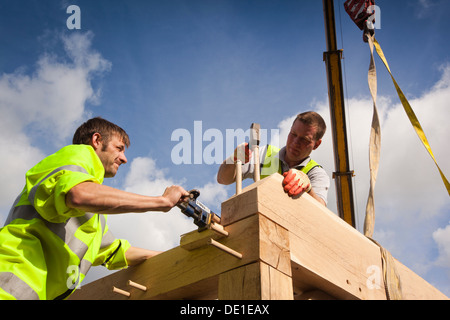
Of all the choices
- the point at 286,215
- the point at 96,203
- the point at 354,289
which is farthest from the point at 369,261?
the point at 96,203

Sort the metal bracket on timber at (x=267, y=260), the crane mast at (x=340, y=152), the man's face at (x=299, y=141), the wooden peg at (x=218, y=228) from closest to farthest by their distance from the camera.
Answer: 1. the metal bracket on timber at (x=267, y=260)
2. the wooden peg at (x=218, y=228)
3. the man's face at (x=299, y=141)
4. the crane mast at (x=340, y=152)

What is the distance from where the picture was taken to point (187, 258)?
1996 millimetres

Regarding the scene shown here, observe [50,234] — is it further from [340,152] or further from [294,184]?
[340,152]

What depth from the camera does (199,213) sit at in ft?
6.06

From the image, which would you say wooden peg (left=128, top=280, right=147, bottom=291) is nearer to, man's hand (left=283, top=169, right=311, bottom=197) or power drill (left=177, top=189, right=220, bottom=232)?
power drill (left=177, top=189, right=220, bottom=232)

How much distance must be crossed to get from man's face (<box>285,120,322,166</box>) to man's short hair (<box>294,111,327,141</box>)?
3 centimetres

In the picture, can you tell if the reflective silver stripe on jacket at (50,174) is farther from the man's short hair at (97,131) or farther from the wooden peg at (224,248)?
the wooden peg at (224,248)

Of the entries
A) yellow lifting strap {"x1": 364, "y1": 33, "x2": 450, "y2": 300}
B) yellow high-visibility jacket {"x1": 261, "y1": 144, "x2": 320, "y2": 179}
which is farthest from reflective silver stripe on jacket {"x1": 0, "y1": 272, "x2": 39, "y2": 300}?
yellow high-visibility jacket {"x1": 261, "y1": 144, "x2": 320, "y2": 179}

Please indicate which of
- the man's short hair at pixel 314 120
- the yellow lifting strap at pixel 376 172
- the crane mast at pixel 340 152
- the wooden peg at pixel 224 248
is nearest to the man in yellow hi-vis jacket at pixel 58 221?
the wooden peg at pixel 224 248

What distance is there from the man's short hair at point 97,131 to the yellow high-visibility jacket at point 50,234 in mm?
361

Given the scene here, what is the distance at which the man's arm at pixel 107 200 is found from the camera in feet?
5.47

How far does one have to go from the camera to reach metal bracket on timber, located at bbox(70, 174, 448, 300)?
167cm

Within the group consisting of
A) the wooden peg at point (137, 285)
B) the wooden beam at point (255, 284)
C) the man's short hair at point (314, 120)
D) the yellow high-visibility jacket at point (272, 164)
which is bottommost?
the wooden beam at point (255, 284)
